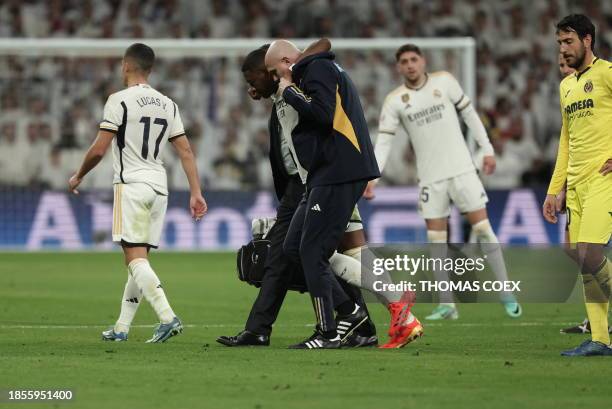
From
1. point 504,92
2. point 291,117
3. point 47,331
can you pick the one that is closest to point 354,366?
point 291,117

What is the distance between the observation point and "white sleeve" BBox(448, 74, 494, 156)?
41.3 ft

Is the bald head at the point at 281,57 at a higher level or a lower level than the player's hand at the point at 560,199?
higher

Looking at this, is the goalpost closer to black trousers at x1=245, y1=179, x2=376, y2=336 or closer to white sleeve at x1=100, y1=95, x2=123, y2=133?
white sleeve at x1=100, y1=95, x2=123, y2=133

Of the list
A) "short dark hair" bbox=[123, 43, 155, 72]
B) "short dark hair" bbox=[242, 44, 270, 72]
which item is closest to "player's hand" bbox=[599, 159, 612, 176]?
"short dark hair" bbox=[242, 44, 270, 72]

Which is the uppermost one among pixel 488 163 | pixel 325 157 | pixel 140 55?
pixel 140 55

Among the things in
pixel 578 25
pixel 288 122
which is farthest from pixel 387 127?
pixel 578 25

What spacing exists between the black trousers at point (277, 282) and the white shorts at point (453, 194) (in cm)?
310

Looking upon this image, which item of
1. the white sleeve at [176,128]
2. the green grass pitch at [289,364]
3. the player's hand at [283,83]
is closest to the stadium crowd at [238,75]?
the green grass pitch at [289,364]

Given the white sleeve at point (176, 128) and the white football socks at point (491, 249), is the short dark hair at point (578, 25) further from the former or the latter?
the white football socks at point (491, 249)

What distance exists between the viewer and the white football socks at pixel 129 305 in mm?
9961

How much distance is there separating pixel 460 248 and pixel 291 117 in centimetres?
570

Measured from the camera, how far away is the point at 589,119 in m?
9.03

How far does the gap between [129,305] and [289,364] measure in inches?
78.0

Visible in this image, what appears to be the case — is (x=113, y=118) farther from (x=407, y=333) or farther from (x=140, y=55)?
(x=407, y=333)
